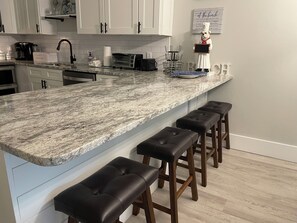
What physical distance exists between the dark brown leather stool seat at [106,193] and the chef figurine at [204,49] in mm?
1769

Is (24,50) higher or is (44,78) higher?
(24,50)

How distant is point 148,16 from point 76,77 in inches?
49.1

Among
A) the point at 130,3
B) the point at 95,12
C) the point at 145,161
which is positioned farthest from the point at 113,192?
the point at 95,12

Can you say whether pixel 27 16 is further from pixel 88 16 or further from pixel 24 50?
pixel 88 16

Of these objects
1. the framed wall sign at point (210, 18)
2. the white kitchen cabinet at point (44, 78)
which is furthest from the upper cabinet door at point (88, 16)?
the framed wall sign at point (210, 18)

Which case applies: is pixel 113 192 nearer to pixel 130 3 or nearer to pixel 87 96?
pixel 87 96

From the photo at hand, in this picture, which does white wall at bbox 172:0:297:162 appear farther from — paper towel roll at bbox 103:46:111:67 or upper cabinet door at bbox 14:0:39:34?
upper cabinet door at bbox 14:0:39:34

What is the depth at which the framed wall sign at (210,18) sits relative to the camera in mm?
2713

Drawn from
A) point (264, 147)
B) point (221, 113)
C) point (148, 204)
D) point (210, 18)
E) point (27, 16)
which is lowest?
point (264, 147)

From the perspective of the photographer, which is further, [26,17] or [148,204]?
[26,17]

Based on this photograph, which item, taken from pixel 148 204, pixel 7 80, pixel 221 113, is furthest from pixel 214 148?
pixel 7 80

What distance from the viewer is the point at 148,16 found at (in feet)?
9.20

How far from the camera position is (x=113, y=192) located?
1060mm

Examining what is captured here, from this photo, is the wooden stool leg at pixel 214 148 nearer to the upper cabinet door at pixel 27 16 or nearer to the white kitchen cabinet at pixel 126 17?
the white kitchen cabinet at pixel 126 17
